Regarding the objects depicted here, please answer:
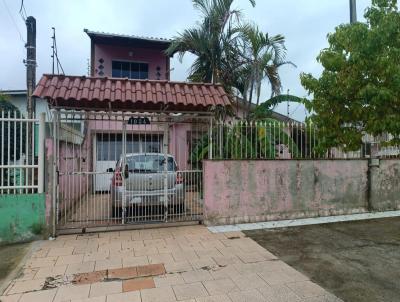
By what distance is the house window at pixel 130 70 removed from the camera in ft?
48.3

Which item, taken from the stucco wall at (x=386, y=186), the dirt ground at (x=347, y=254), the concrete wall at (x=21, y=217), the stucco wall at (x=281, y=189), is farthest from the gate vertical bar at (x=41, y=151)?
the stucco wall at (x=386, y=186)

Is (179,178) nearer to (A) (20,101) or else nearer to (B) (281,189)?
(B) (281,189)

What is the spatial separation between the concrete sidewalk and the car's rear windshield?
4.89ft

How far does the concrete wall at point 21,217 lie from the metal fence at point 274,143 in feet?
12.1

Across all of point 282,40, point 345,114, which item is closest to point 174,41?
point 282,40

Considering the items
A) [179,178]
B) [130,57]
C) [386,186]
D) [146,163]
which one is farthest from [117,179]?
[130,57]

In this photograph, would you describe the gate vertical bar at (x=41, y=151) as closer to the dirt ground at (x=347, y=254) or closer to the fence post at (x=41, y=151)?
the fence post at (x=41, y=151)

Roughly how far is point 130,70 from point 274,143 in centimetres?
917

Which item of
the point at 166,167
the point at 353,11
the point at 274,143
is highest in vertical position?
the point at 353,11

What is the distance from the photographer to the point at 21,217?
6133mm

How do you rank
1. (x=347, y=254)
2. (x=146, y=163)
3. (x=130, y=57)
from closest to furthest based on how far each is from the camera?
(x=347, y=254)
(x=146, y=163)
(x=130, y=57)

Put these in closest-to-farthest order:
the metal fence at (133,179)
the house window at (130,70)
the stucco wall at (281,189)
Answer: the metal fence at (133,179) < the stucco wall at (281,189) < the house window at (130,70)

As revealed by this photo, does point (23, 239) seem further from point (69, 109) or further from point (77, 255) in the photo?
point (69, 109)

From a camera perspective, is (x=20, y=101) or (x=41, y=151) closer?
(x=41, y=151)
